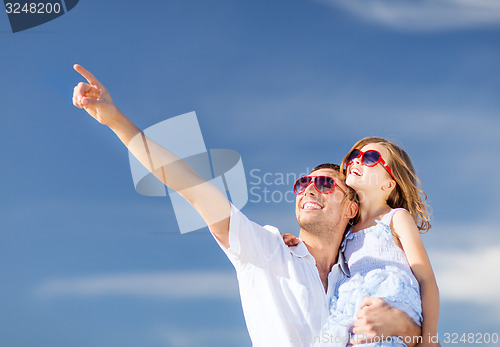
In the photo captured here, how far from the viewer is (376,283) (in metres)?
5.11

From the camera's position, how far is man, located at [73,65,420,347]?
4.67 meters

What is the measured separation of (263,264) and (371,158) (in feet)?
6.50

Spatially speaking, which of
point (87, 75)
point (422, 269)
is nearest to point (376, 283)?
point (422, 269)

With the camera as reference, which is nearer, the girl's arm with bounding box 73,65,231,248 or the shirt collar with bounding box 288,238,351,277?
the girl's arm with bounding box 73,65,231,248

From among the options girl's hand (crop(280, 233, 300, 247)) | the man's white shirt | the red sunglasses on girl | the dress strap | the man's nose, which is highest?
the red sunglasses on girl

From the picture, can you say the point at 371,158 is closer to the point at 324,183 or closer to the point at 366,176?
the point at 366,176

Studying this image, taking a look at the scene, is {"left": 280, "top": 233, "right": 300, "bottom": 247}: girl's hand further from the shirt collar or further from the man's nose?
the man's nose

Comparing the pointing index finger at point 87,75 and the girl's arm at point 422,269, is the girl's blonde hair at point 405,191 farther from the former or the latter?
the pointing index finger at point 87,75

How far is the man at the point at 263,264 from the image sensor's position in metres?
4.67

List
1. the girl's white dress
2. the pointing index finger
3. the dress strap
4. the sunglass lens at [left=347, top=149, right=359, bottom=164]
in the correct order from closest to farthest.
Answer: the pointing index finger
the girl's white dress
the dress strap
the sunglass lens at [left=347, top=149, right=359, bottom=164]

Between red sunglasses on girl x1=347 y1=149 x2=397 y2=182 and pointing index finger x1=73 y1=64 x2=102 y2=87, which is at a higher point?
red sunglasses on girl x1=347 y1=149 x2=397 y2=182

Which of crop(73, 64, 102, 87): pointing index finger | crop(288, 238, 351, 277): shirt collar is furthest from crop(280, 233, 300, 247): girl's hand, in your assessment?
crop(73, 64, 102, 87): pointing index finger

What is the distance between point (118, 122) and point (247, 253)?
1.74 metres

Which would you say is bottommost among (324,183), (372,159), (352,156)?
(324,183)
